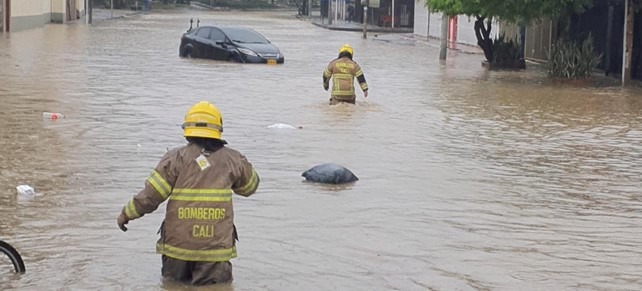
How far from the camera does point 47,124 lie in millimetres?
17594

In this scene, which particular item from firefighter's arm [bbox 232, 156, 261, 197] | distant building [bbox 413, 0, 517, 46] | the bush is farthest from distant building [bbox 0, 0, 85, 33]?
firefighter's arm [bbox 232, 156, 261, 197]

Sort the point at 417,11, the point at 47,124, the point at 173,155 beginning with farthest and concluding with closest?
the point at 417,11
the point at 47,124
the point at 173,155

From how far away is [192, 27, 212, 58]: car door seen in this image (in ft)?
118

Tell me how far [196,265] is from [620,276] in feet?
10.4

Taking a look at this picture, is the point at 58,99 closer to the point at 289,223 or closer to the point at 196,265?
the point at 289,223

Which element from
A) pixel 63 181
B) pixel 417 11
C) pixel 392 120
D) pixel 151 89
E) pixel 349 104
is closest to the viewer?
pixel 63 181

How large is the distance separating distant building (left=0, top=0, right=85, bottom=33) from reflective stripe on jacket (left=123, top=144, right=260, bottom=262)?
41229mm

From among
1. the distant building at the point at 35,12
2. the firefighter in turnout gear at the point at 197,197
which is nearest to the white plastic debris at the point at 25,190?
the firefighter in turnout gear at the point at 197,197

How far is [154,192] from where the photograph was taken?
306 inches

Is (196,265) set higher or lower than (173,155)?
lower

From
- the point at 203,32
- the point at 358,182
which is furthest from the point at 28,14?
the point at 358,182

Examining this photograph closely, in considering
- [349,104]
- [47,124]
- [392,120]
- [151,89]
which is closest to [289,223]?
[47,124]

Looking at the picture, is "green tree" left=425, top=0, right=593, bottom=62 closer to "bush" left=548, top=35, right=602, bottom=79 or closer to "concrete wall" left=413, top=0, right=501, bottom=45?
"bush" left=548, top=35, right=602, bottom=79

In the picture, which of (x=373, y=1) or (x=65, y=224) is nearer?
(x=65, y=224)
